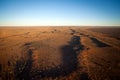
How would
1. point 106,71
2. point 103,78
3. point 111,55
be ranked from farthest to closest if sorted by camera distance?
1. point 111,55
2. point 106,71
3. point 103,78

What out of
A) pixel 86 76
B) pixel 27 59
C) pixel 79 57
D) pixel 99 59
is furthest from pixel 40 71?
pixel 99 59

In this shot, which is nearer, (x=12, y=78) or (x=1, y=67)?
(x=12, y=78)

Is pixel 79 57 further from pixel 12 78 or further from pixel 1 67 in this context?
pixel 1 67

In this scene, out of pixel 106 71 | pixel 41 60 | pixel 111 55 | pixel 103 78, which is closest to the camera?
pixel 103 78

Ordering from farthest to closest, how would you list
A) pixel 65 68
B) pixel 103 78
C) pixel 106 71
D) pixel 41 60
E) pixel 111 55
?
pixel 111 55 < pixel 41 60 < pixel 65 68 < pixel 106 71 < pixel 103 78

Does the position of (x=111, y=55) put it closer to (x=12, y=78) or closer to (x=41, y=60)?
(x=41, y=60)

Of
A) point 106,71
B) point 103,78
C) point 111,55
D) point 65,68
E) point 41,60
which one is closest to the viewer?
point 103,78

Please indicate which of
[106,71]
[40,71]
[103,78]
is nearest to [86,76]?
[103,78]

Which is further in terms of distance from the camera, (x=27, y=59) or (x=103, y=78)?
(x=27, y=59)
